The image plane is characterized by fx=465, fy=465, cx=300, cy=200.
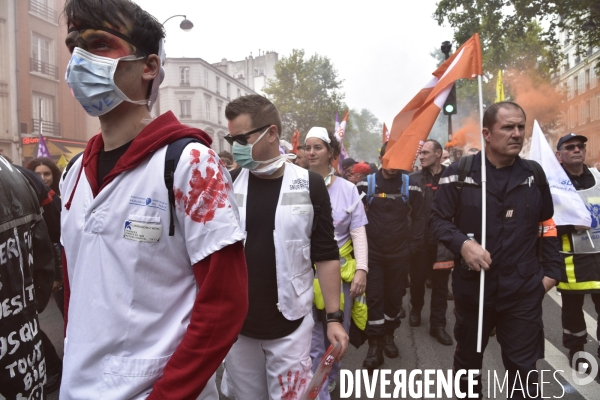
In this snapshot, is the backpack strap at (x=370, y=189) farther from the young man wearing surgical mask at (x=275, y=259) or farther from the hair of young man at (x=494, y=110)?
the young man wearing surgical mask at (x=275, y=259)

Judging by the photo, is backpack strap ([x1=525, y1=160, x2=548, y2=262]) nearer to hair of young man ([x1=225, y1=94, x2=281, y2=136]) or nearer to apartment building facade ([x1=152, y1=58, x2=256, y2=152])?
hair of young man ([x1=225, y1=94, x2=281, y2=136])

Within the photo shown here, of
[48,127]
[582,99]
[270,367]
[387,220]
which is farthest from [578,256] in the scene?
[582,99]

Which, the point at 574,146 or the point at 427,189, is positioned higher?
the point at 574,146

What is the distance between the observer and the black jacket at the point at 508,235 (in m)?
3.14

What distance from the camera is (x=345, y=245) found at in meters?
3.82

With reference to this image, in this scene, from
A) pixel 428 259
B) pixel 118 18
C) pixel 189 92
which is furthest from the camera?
pixel 189 92

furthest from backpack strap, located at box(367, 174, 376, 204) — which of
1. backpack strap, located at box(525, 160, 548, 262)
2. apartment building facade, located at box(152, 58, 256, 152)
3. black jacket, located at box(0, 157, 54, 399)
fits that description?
apartment building facade, located at box(152, 58, 256, 152)

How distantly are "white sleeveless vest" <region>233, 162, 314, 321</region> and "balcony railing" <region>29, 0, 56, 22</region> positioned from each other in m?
24.9

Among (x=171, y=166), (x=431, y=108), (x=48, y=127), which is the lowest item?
(x=171, y=166)

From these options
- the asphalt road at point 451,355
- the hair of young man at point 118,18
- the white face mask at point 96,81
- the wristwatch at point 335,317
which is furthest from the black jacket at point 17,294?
the asphalt road at point 451,355

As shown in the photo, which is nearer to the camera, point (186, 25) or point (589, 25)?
point (589, 25)

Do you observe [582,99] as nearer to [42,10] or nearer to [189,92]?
[189,92]

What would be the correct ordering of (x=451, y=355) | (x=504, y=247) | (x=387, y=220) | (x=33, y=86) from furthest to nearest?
1. (x=33, y=86)
2. (x=387, y=220)
3. (x=451, y=355)
4. (x=504, y=247)

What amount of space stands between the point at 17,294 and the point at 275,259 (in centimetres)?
125
